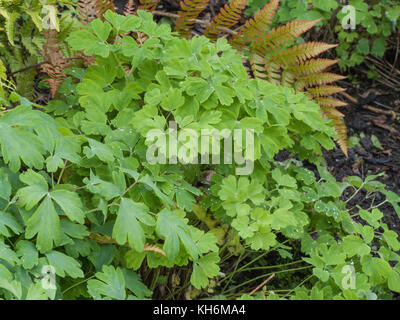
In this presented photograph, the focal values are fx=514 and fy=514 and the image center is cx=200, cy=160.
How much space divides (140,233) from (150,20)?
1007mm

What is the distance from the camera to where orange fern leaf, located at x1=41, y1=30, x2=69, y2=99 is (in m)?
2.44

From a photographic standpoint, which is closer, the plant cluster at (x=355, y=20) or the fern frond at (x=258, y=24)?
the fern frond at (x=258, y=24)

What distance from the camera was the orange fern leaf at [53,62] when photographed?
244cm

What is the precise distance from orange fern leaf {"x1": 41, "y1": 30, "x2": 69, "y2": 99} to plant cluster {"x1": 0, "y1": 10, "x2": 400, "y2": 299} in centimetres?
7

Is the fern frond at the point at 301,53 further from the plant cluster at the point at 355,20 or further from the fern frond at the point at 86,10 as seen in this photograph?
the fern frond at the point at 86,10

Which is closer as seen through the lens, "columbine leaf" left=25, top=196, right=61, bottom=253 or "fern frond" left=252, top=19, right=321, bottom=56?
"columbine leaf" left=25, top=196, right=61, bottom=253

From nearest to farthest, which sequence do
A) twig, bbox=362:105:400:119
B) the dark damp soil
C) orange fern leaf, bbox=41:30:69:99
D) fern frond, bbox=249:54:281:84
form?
orange fern leaf, bbox=41:30:69:99, fern frond, bbox=249:54:281:84, the dark damp soil, twig, bbox=362:105:400:119

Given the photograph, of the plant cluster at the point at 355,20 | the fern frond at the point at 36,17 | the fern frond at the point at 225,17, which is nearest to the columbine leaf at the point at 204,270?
the fern frond at the point at 36,17

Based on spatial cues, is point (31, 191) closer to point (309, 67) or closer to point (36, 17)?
point (36, 17)

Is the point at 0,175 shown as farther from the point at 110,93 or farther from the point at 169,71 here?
the point at 169,71

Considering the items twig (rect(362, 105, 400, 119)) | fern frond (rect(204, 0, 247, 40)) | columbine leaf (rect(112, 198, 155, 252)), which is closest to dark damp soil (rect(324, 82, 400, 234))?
twig (rect(362, 105, 400, 119))

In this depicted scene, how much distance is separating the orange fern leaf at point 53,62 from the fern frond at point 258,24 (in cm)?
96

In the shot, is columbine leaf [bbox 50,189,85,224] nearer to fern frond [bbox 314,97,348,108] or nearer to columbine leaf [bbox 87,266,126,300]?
columbine leaf [bbox 87,266,126,300]
